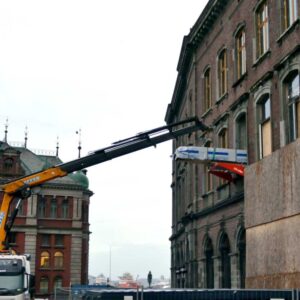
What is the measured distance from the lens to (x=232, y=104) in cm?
2786

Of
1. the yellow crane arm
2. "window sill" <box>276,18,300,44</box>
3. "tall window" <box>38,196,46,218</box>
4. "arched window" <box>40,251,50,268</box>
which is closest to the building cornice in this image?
"window sill" <box>276,18,300,44</box>

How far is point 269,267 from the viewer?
41.4 feet

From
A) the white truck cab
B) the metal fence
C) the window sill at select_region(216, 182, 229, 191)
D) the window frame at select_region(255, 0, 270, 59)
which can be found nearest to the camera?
the metal fence

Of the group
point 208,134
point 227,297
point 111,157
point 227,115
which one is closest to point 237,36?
point 227,115

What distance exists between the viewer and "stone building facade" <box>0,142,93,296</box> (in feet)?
216

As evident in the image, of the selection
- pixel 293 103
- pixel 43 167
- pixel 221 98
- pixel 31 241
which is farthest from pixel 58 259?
pixel 293 103

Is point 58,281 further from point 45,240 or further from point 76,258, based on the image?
point 45,240

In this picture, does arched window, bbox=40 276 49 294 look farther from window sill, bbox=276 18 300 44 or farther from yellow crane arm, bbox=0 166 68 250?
window sill, bbox=276 18 300 44

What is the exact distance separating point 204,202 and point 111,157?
8966 millimetres

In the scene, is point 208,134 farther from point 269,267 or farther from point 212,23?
point 269,267

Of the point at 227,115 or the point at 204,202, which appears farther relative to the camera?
the point at 204,202

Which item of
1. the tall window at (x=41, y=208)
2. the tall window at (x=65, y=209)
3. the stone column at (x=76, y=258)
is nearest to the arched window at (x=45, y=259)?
the stone column at (x=76, y=258)

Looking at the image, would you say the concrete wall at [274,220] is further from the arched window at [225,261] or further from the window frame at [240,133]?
the arched window at [225,261]

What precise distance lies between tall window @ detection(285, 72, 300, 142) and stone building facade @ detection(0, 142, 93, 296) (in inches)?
1889
